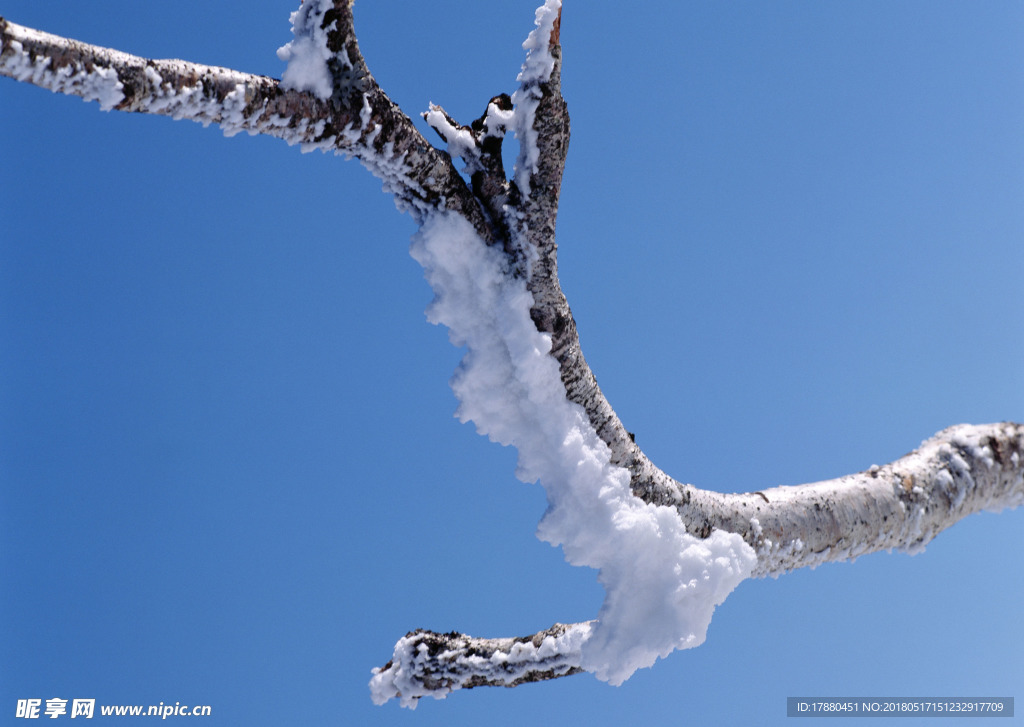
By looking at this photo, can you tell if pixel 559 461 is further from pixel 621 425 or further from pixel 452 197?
pixel 452 197

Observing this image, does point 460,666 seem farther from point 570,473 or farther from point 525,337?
point 525,337

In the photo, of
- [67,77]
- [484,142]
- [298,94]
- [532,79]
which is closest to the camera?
[67,77]

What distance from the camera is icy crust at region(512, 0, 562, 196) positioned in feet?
7.93

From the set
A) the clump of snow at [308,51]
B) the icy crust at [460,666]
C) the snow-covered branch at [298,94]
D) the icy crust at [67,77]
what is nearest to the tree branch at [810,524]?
the icy crust at [460,666]

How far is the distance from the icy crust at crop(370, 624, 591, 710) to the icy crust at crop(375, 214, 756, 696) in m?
0.30

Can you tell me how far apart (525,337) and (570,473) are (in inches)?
19.1

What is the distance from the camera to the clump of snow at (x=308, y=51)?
223 cm

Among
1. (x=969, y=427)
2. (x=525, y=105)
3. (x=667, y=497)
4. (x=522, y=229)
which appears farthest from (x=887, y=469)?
(x=525, y=105)

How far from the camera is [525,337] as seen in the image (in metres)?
2.62

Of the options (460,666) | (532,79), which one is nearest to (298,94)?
(532,79)

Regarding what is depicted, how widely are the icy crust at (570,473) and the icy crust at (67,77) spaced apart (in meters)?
0.95

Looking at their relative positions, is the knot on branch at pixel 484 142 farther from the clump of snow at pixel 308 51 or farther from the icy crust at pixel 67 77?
the icy crust at pixel 67 77

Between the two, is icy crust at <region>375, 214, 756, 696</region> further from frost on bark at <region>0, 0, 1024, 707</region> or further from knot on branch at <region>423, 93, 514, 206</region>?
knot on branch at <region>423, 93, 514, 206</region>

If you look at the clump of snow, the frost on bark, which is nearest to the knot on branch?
the frost on bark
